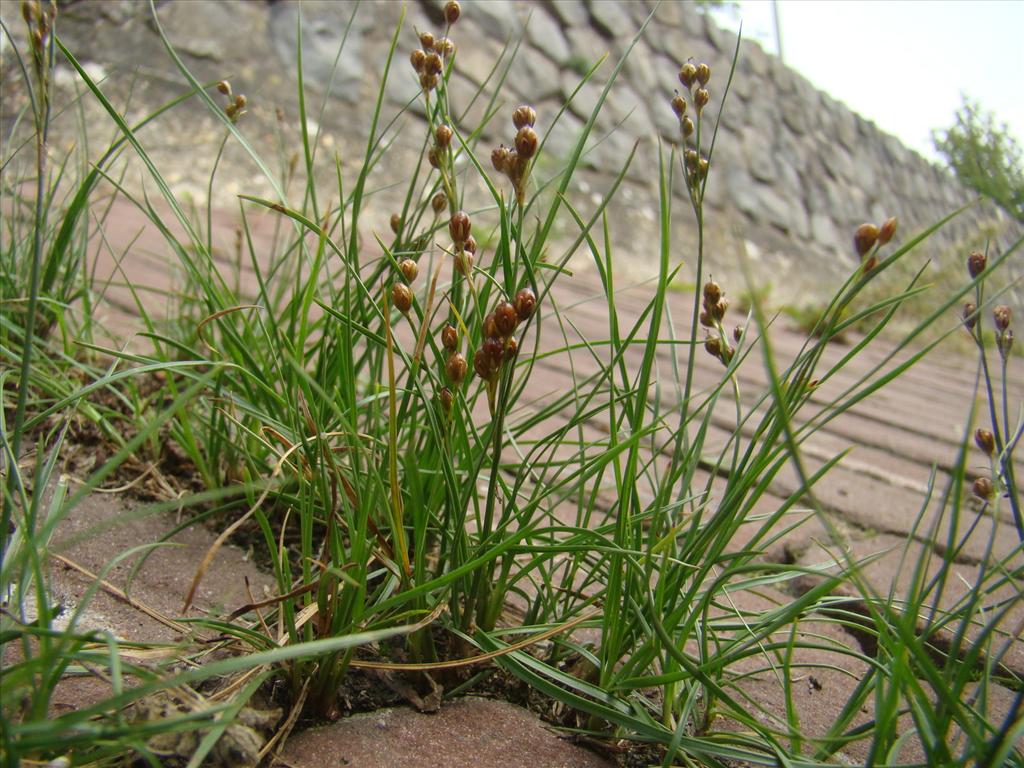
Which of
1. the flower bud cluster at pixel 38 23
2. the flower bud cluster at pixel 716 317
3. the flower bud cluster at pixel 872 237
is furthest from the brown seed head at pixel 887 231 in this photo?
the flower bud cluster at pixel 38 23

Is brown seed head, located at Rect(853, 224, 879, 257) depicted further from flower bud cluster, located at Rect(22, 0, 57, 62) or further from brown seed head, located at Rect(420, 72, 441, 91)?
flower bud cluster, located at Rect(22, 0, 57, 62)

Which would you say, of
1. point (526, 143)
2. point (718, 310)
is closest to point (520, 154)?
point (526, 143)

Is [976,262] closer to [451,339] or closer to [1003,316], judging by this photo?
[1003,316]

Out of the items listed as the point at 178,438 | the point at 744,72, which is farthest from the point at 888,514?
the point at 744,72

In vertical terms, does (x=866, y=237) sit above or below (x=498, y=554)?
above

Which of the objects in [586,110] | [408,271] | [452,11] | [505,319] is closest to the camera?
[505,319]

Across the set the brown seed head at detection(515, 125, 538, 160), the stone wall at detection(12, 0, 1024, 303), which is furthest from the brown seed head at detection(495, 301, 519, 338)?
the stone wall at detection(12, 0, 1024, 303)

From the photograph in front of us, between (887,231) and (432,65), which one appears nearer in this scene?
(887,231)

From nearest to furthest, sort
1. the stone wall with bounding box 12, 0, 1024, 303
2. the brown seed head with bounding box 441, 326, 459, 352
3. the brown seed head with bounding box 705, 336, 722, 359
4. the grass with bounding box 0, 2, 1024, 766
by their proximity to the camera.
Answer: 1. the grass with bounding box 0, 2, 1024, 766
2. the brown seed head with bounding box 441, 326, 459, 352
3. the brown seed head with bounding box 705, 336, 722, 359
4. the stone wall with bounding box 12, 0, 1024, 303
